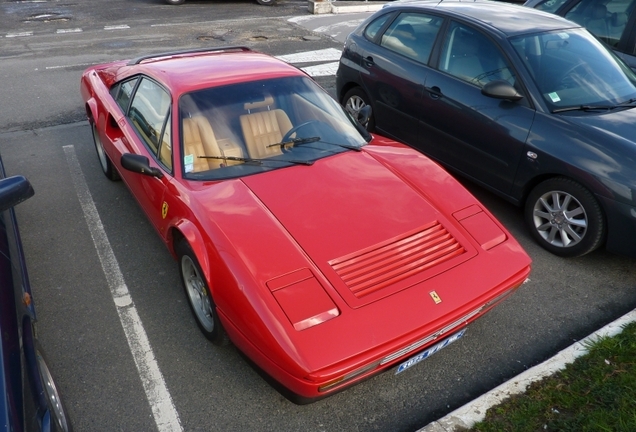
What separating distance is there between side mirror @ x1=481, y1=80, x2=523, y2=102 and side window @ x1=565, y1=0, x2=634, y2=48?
2.46 meters

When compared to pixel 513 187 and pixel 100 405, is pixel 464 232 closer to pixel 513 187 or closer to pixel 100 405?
pixel 513 187

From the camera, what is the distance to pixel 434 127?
519cm

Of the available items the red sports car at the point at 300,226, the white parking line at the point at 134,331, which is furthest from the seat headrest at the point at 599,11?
the white parking line at the point at 134,331

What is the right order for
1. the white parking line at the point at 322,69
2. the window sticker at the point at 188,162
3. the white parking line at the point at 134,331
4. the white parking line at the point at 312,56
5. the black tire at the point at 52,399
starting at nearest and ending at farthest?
the black tire at the point at 52,399 < the white parking line at the point at 134,331 < the window sticker at the point at 188,162 < the white parking line at the point at 322,69 < the white parking line at the point at 312,56

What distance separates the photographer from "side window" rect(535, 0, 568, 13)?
267 inches

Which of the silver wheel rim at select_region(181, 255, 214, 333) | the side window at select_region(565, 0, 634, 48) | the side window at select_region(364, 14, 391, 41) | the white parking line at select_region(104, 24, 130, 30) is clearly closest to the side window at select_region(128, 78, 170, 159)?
the silver wheel rim at select_region(181, 255, 214, 333)

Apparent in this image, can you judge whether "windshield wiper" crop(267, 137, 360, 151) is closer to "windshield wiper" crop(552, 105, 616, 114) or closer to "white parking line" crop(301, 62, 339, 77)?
"windshield wiper" crop(552, 105, 616, 114)

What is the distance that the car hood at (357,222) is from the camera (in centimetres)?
292

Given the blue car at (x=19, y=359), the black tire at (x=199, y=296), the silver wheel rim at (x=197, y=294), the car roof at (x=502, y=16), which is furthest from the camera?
the car roof at (x=502, y=16)

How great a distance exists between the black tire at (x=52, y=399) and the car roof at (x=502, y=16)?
4.41 metres

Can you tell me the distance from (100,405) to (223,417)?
71cm

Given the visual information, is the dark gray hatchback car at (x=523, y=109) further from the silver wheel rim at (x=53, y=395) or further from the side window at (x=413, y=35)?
the silver wheel rim at (x=53, y=395)

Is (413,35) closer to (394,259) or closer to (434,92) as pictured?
(434,92)

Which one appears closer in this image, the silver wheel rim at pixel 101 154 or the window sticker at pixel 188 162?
the window sticker at pixel 188 162
